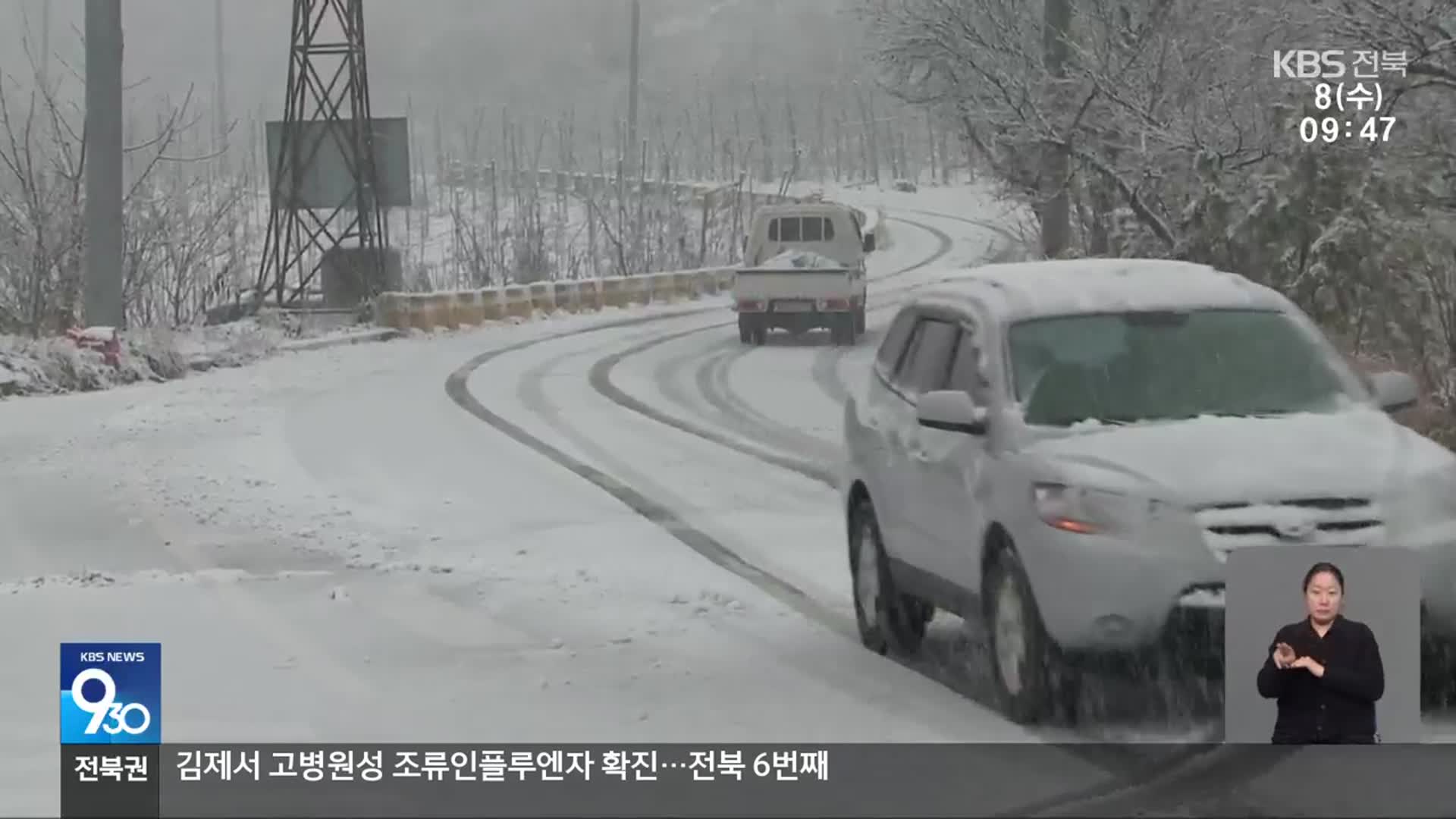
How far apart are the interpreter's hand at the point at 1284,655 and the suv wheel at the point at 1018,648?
104cm

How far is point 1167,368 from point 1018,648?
1.45m

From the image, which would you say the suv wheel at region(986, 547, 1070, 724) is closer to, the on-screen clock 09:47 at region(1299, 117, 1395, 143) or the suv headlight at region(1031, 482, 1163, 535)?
the suv headlight at region(1031, 482, 1163, 535)

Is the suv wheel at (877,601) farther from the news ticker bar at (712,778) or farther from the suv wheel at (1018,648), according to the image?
the news ticker bar at (712,778)

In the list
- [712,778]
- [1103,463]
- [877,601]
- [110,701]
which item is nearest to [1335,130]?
[877,601]

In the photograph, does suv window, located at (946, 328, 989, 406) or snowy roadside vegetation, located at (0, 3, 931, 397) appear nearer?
suv window, located at (946, 328, 989, 406)

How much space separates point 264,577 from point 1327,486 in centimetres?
676

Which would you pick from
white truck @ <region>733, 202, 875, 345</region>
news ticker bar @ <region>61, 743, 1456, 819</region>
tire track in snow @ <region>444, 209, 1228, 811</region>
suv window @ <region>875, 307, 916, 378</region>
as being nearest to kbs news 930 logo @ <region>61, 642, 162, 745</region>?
news ticker bar @ <region>61, 743, 1456, 819</region>

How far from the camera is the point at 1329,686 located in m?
7.19

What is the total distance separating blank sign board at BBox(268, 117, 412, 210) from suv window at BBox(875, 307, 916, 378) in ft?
98.8

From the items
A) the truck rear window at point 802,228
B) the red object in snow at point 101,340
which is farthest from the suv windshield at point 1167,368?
the truck rear window at point 802,228

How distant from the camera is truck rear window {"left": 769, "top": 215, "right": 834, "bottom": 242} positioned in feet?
128

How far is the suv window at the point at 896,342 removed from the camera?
10.6 m

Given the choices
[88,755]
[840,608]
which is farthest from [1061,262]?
[88,755]

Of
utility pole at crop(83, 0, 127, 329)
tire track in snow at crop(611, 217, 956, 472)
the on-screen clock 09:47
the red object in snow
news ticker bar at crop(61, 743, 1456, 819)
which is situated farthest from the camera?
the red object in snow
